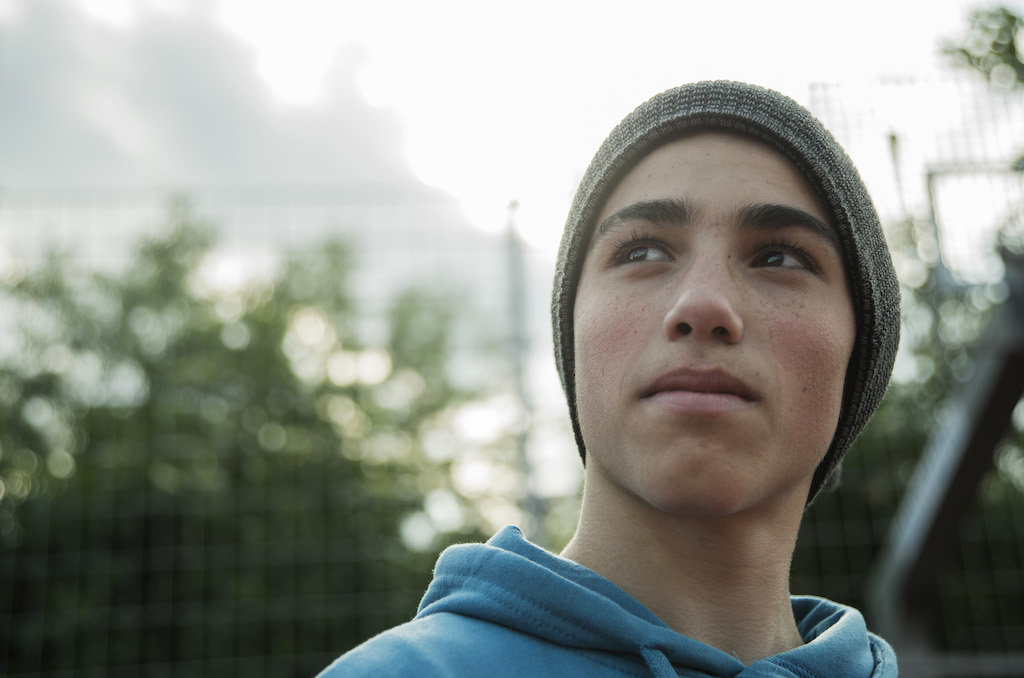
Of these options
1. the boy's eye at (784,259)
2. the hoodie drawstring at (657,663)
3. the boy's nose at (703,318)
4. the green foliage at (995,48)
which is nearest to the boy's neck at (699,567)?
the hoodie drawstring at (657,663)

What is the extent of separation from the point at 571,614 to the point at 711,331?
41 centimetres

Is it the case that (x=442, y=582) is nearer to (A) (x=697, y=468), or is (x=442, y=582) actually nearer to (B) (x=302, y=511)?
(A) (x=697, y=468)

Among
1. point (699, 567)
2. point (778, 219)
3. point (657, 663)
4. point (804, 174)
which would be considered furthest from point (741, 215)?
point (657, 663)

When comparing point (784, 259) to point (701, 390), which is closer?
point (701, 390)

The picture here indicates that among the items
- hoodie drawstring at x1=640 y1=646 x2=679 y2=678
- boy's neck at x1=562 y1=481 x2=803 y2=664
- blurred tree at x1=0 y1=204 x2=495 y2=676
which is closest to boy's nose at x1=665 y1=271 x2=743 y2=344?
boy's neck at x1=562 y1=481 x2=803 y2=664

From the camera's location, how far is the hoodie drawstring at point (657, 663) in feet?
3.45

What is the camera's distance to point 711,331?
1121mm

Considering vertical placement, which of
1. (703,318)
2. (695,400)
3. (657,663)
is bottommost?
(657,663)

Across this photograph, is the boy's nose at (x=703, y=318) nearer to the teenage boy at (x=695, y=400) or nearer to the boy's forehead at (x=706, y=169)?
the teenage boy at (x=695, y=400)

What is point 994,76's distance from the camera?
4246 millimetres

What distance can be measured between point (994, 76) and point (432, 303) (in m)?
3.04

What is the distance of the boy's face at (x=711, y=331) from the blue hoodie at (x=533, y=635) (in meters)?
0.16

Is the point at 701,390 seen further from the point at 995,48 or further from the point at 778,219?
the point at 995,48

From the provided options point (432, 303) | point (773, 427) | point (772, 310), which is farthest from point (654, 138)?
point (432, 303)
